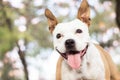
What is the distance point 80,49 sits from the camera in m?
3.53

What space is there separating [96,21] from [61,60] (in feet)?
12.3

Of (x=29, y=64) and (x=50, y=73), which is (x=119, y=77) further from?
(x=29, y=64)

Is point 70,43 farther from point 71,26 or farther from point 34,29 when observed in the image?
point 34,29

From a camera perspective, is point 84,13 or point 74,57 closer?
point 74,57

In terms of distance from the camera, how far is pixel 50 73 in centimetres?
380

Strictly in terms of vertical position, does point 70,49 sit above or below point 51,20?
below

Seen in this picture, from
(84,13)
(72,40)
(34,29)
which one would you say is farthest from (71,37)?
(34,29)

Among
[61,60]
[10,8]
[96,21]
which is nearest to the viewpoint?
[61,60]

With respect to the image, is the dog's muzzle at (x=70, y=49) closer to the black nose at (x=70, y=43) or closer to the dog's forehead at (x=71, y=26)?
the black nose at (x=70, y=43)

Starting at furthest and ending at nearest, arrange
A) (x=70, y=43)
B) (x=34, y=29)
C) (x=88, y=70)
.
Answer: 1. (x=34, y=29)
2. (x=88, y=70)
3. (x=70, y=43)

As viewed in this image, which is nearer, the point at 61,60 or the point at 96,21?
the point at 61,60

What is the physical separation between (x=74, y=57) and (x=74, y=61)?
0.10 feet

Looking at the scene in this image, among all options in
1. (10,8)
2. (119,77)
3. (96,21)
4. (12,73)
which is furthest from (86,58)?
(12,73)

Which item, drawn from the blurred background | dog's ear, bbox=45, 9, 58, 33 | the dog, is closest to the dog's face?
the dog
